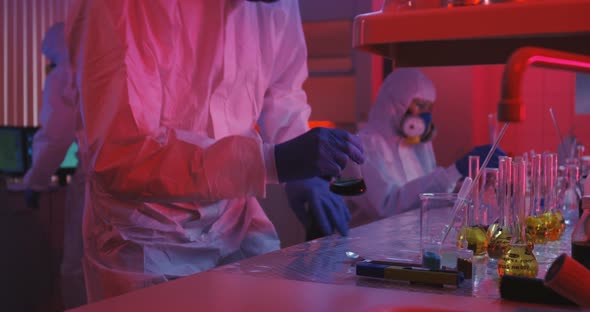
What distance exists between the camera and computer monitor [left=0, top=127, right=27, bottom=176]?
4820mm

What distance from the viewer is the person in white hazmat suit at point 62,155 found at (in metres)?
3.94

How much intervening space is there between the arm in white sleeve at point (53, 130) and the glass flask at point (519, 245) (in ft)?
9.87

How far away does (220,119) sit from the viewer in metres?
1.76

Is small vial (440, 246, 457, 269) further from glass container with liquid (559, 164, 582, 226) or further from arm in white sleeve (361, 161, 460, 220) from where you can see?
arm in white sleeve (361, 161, 460, 220)

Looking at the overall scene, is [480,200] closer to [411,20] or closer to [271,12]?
[411,20]

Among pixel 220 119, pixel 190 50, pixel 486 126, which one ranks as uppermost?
pixel 190 50

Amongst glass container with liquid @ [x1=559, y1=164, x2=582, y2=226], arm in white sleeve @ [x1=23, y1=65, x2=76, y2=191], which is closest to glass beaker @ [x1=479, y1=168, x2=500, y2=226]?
glass container with liquid @ [x1=559, y1=164, x2=582, y2=226]

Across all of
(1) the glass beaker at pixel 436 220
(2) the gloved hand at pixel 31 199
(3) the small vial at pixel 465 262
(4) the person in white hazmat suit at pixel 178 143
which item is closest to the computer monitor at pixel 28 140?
(2) the gloved hand at pixel 31 199

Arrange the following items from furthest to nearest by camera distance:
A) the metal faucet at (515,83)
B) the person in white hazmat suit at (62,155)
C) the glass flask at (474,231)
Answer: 1. the person in white hazmat suit at (62,155)
2. the glass flask at (474,231)
3. the metal faucet at (515,83)

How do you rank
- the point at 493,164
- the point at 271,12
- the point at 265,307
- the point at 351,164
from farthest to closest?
1. the point at 493,164
2. the point at 271,12
3. the point at 351,164
4. the point at 265,307

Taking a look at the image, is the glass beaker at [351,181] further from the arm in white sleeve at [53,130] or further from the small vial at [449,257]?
the arm in white sleeve at [53,130]

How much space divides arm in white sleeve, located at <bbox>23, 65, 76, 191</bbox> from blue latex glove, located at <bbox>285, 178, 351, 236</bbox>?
93.9 inches

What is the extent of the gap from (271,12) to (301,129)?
35 centimetres

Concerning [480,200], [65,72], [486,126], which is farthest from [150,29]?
[486,126]
